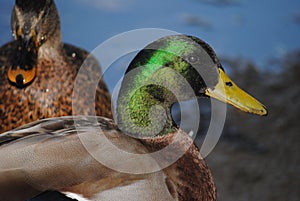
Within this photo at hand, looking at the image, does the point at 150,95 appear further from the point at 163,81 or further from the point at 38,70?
the point at 38,70

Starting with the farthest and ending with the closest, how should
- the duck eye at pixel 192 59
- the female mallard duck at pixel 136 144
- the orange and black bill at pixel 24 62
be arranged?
the orange and black bill at pixel 24 62 → the duck eye at pixel 192 59 → the female mallard duck at pixel 136 144

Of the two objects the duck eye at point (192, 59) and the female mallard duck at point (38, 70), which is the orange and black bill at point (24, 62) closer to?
the female mallard duck at point (38, 70)

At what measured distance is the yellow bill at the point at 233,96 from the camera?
1.93 m

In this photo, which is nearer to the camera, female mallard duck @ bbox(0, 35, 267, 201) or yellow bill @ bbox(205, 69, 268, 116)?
female mallard duck @ bbox(0, 35, 267, 201)

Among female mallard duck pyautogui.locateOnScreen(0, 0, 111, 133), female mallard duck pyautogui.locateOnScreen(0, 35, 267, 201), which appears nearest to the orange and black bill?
female mallard duck pyautogui.locateOnScreen(0, 0, 111, 133)

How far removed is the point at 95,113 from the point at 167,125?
1.85 feet

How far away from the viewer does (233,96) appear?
6.34ft

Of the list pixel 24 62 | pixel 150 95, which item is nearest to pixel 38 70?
pixel 24 62

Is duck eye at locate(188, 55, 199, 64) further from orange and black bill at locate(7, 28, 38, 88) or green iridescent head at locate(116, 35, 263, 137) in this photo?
orange and black bill at locate(7, 28, 38, 88)

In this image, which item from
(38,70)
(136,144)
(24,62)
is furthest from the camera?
(38,70)

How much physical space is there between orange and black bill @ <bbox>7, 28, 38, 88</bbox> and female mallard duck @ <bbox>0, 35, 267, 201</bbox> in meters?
0.31

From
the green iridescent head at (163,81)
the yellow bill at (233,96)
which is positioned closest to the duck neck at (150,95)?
the green iridescent head at (163,81)

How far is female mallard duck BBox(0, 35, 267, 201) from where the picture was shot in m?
1.64

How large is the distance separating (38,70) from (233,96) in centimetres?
92
